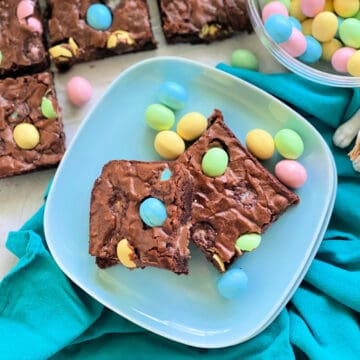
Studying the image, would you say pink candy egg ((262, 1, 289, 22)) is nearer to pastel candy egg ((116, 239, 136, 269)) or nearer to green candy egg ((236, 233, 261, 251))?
green candy egg ((236, 233, 261, 251))

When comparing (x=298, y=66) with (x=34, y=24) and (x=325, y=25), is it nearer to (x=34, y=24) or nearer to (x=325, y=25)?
(x=325, y=25)

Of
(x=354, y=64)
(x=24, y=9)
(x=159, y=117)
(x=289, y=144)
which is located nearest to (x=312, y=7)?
(x=354, y=64)

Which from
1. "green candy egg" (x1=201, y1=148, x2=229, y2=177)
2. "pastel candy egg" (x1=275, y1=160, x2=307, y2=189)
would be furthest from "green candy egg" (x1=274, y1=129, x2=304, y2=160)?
"green candy egg" (x1=201, y1=148, x2=229, y2=177)

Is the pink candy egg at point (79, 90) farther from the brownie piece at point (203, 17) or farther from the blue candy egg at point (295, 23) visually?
the blue candy egg at point (295, 23)

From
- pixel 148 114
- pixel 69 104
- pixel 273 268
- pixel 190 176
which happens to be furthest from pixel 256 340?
pixel 69 104

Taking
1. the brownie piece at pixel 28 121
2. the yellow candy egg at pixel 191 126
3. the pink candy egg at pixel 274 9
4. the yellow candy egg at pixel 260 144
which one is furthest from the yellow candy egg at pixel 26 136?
the pink candy egg at pixel 274 9

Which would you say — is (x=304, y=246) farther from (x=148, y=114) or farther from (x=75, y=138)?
(x=75, y=138)
